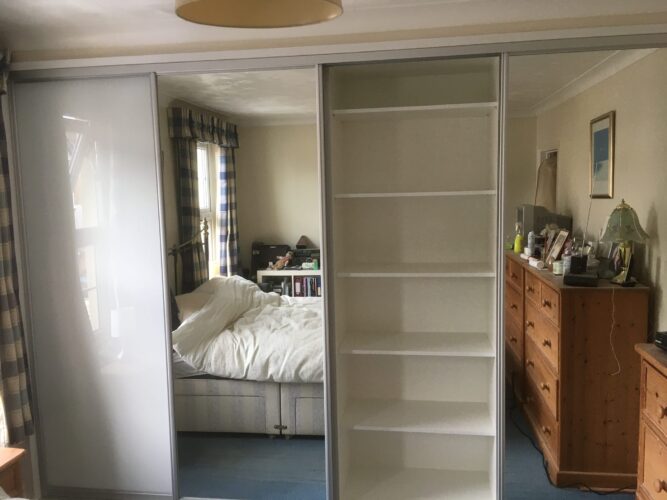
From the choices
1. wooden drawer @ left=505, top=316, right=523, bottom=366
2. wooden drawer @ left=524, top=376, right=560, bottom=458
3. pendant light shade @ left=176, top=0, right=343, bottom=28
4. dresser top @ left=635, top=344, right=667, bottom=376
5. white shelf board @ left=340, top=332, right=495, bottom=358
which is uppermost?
pendant light shade @ left=176, top=0, right=343, bottom=28

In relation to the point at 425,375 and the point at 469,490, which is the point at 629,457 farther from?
the point at 425,375

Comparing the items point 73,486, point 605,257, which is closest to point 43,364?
point 73,486

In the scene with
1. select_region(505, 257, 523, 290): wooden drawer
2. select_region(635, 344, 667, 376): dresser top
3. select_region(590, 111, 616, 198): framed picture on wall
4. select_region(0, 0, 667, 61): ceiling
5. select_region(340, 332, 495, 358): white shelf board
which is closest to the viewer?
select_region(635, 344, 667, 376): dresser top

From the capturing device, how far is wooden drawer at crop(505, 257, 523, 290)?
3.32 meters

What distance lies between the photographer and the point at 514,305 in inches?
134

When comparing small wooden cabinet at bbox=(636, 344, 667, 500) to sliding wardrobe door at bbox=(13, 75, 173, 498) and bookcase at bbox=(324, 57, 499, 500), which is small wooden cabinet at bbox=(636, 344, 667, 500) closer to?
bookcase at bbox=(324, 57, 499, 500)

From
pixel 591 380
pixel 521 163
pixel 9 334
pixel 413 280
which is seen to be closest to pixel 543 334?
pixel 591 380

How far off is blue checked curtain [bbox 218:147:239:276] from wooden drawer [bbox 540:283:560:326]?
5.06 feet

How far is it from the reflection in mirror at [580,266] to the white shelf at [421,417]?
46cm

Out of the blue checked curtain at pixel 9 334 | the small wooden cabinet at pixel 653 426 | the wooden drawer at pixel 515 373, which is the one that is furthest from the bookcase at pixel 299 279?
the wooden drawer at pixel 515 373

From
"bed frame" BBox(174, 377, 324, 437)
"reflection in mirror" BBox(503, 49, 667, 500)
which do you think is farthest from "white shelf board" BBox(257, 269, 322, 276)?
"reflection in mirror" BBox(503, 49, 667, 500)

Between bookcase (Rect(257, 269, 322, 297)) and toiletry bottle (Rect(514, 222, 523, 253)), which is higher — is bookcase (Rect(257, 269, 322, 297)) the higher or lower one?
the lower one

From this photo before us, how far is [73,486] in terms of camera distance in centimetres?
282

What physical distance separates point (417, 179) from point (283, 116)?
697 mm
